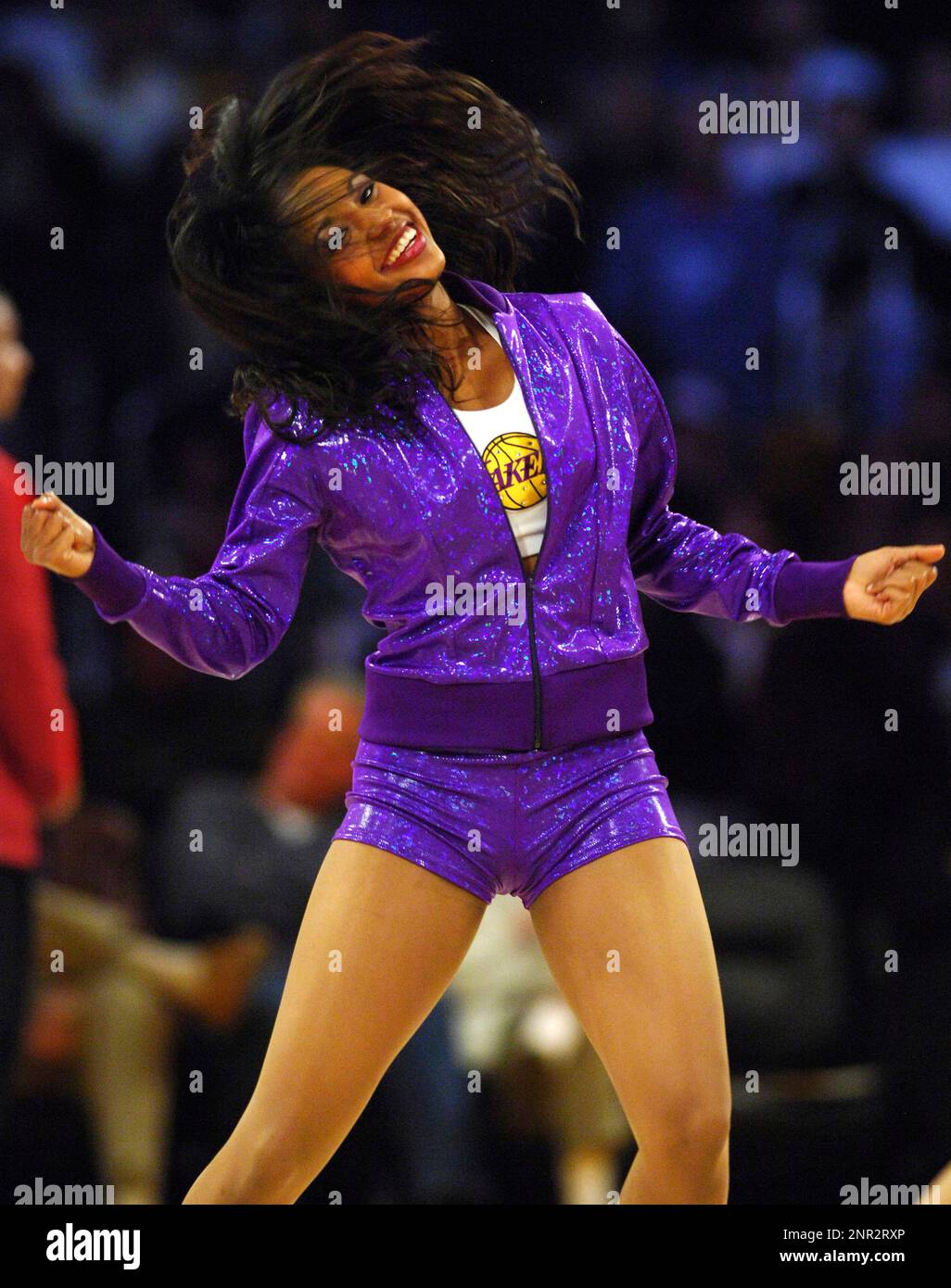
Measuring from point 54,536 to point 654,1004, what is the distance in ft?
3.02

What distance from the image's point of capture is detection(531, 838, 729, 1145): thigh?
2.26m

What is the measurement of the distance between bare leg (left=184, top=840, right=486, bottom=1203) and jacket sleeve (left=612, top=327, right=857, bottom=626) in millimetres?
553

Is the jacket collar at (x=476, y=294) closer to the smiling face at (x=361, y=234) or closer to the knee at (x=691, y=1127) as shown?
the smiling face at (x=361, y=234)

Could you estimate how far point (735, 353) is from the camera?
14.2 feet

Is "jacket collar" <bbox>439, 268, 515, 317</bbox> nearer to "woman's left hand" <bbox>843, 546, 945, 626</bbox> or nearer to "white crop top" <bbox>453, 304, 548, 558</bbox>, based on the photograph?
"white crop top" <bbox>453, 304, 548, 558</bbox>

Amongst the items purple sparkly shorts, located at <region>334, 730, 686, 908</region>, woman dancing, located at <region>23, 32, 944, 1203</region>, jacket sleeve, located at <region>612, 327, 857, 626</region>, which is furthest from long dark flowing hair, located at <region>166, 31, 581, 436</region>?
purple sparkly shorts, located at <region>334, 730, 686, 908</region>

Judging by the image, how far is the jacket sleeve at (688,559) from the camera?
2490mm

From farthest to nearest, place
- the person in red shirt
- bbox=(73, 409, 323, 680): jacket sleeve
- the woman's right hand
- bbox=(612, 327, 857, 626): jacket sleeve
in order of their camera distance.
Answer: the person in red shirt, bbox=(612, 327, 857, 626): jacket sleeve, bbox=(73, 409, 323, 680): jacket sleeve, the woman's right hand

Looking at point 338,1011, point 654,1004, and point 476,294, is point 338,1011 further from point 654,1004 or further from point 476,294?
point 476,294

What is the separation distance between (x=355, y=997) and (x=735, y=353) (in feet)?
7.93

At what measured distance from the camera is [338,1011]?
2297 mm

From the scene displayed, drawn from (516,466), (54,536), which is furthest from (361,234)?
(54,536)

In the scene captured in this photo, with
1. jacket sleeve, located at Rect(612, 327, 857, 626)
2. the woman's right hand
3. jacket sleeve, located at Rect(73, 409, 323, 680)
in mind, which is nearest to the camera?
the woman's right hand
